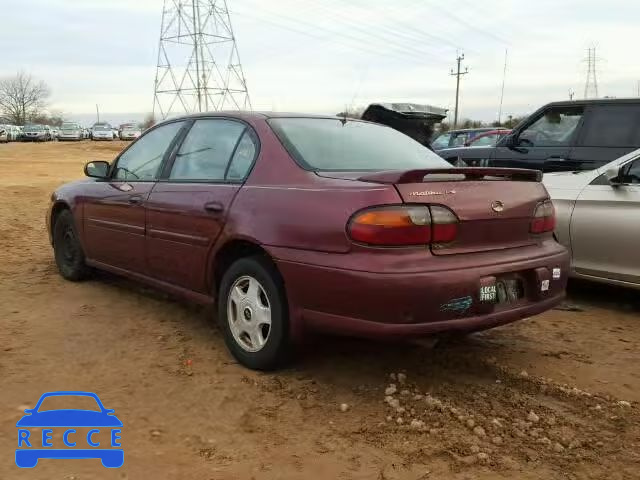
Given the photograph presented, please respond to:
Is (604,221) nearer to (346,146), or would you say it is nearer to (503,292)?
(503,292)

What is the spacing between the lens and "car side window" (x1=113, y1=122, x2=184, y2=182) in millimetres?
4742

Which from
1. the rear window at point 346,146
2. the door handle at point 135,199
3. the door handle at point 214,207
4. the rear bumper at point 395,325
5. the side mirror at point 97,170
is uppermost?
the rear window at point 346,146

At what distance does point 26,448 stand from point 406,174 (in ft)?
7.17

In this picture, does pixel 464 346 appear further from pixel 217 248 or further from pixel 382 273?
pixel 217 248

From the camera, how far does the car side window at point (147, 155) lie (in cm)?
474

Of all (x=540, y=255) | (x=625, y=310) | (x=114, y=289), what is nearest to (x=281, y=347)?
(x=540, y=255)

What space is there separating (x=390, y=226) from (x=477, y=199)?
0.57 meters

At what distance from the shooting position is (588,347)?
426 cm

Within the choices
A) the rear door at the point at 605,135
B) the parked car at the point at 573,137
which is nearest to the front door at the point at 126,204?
the parked car at the point at 573,137

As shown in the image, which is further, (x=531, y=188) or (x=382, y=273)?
(x=531, y=188)

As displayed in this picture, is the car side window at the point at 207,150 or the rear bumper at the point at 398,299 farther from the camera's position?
the car side window at the point at 207,150

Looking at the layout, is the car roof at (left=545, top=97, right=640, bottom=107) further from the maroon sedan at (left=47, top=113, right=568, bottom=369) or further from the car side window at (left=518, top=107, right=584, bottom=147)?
the maroon sedan at (left=47, top=113, right=568, bottom=369)

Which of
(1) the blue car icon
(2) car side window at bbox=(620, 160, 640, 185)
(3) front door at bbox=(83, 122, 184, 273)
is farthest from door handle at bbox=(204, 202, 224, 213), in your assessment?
(2) car side window at bbox=(620, 160, 640, 185)

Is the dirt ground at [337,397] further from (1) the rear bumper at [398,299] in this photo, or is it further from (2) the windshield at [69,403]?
(1) the rear bumper at [398,299]
